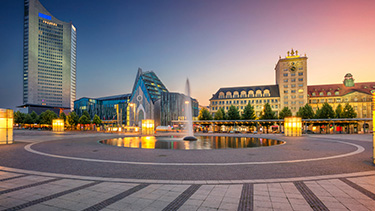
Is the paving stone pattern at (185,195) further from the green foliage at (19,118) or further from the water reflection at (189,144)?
the green foliage at (19,118)

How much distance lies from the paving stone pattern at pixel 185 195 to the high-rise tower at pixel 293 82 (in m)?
91.7

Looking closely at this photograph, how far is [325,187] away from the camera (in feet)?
26.6

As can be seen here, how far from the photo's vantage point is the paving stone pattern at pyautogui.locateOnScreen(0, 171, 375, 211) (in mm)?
6282

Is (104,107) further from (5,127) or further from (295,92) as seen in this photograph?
(5,127)

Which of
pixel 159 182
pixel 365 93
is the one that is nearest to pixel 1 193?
pixel 159 182

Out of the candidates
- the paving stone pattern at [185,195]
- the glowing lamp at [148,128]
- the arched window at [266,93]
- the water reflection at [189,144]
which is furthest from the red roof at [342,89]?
the paving stone pattern at [185,195]

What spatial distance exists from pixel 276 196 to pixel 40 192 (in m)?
8.18

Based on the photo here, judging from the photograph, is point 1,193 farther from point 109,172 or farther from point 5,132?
point 5,132

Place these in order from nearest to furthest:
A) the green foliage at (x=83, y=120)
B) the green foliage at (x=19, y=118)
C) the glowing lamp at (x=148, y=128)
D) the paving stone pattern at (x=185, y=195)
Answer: the paving stone pattern at (x=185, y=195) < the glowing lamp at (x=148, y=128) < the green foliage at (x=83, y=120) < the green foliage at (x=19, y=118)

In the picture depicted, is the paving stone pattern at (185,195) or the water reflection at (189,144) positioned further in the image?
the water reflection at (189,144)

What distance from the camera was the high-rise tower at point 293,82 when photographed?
92.2 m

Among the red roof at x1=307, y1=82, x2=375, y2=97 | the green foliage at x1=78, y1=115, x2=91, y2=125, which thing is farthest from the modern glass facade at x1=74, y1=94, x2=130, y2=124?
the red roof at x1=307, y1=82, x2=375, y2=97

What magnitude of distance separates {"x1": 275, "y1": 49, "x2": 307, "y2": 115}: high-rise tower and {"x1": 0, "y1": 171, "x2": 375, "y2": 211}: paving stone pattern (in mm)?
91671

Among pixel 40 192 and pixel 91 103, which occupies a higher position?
pixel 91 103
